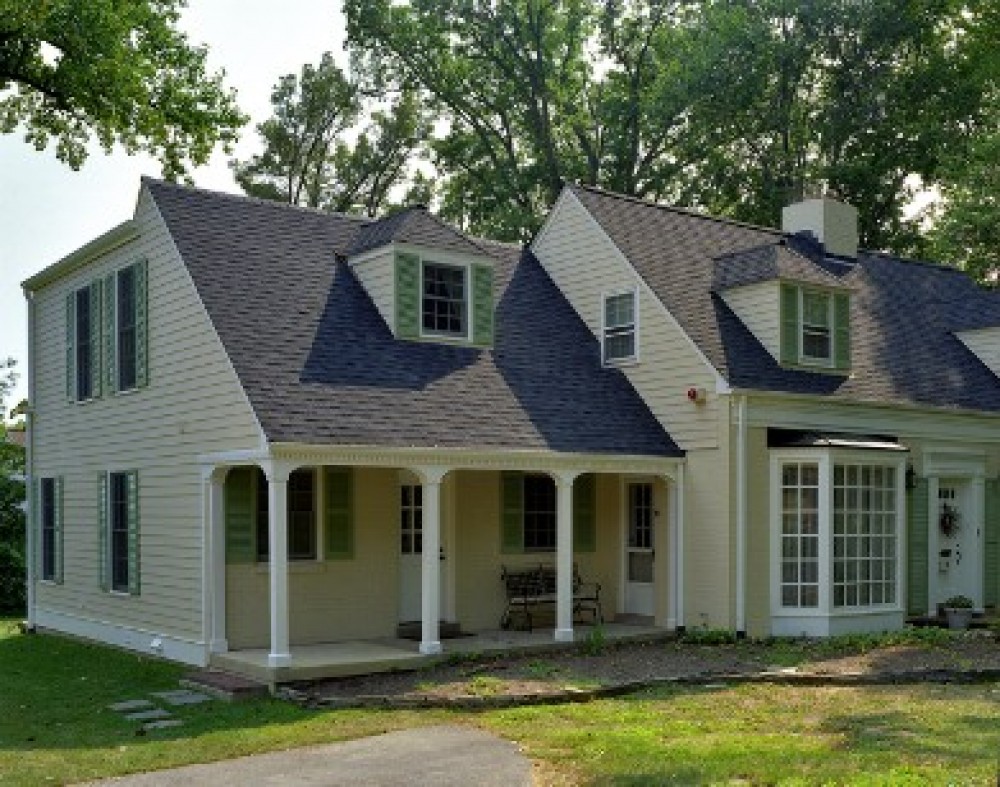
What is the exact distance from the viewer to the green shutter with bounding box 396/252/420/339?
16.0m

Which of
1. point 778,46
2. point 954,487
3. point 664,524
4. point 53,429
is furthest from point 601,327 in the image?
point 778,46

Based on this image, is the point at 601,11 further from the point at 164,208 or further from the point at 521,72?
the point at 164,208

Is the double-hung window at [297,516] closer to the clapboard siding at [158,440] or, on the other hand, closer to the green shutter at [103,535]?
the clapboard siding at [158,440]

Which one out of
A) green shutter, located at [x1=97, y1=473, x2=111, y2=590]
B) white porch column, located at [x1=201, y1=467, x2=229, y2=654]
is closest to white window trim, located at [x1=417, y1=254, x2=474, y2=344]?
white porch column, located at [x1=201, y1=467, x2=229, y2=654]

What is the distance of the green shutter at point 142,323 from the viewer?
16094 mm

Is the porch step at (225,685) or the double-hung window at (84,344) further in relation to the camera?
the double-hung window at (84,344)

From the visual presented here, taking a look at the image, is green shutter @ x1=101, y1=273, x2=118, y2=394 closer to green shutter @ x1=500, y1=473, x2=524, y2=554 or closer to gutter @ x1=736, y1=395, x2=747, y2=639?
green shutter @ x1=500, y1=473, x2=524, y2=554

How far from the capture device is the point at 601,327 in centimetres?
1866

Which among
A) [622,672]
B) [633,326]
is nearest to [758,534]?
[633,326]

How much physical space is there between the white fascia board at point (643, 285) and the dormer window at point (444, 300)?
9.33ft

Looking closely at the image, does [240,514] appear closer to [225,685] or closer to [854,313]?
[225,685]

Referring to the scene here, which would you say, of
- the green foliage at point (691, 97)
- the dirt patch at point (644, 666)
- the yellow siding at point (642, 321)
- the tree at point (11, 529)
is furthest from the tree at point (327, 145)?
the dirt patch at point (644, 666)

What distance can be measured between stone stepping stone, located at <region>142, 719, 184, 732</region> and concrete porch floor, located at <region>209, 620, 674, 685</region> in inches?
56.2

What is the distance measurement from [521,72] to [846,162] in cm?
1065
